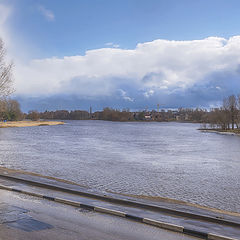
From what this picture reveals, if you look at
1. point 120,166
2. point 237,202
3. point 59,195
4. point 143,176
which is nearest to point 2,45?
point 120,166

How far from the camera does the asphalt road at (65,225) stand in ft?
23.7

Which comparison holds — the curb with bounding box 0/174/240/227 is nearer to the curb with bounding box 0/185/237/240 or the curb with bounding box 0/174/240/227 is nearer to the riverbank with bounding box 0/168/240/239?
the riverbank with bounding box 0/168/240/239

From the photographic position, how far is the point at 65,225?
314 inches

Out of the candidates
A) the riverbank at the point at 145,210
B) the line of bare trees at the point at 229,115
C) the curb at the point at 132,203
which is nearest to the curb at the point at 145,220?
the riverbank at the point at 145,210

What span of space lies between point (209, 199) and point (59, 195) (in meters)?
6.73

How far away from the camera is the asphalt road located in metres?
7.23

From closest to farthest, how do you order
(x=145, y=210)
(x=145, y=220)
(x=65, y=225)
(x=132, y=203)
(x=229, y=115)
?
(x=65, y=225)
(x=145, y=220)
(x=145, y=210)
(x=132, y=203)
(x=229, y=115)

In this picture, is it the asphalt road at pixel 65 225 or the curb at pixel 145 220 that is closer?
the asphalt road at pixel 65 225

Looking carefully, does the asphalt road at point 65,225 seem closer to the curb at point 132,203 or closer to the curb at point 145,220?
the curb at point 145,220

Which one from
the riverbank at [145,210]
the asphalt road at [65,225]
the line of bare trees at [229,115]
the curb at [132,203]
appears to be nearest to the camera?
the asphalt road at [65,225]

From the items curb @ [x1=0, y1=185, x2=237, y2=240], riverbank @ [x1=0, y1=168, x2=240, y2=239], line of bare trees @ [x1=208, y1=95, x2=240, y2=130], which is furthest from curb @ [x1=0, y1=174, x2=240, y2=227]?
line of bare trees @ [x1=208, y1=95, x2=240, y2=130]

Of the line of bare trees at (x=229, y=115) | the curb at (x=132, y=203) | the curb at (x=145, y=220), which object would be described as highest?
the line of bare trees at (x=229, y=115)

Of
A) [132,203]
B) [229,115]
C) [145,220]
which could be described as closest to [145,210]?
[132,203]

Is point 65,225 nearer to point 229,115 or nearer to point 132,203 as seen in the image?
point 132,203
